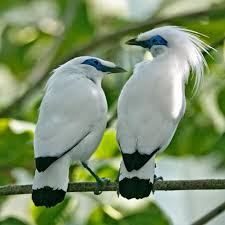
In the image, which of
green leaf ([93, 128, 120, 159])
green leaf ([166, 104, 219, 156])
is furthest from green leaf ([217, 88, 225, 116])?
green leaf ([93, 128, 120, 159])

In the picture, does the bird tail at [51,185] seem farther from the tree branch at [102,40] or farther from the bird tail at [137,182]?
the tree branch at [102,40]

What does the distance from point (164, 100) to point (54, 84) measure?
44 cm

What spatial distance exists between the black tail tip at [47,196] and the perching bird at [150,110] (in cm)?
21

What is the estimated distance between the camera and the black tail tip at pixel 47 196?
3.42 m

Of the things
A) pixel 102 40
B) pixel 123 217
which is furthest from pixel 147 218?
pixel 102 40

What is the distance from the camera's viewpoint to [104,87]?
4.80 meters

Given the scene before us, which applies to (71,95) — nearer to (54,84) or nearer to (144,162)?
(54,84)

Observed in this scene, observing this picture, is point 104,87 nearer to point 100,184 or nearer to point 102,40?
point 102,40

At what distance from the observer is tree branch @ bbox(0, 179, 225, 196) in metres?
3.38

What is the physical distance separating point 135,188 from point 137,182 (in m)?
0.03

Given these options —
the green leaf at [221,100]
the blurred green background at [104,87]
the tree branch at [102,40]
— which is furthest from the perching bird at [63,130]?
the tree branch at [102,40]

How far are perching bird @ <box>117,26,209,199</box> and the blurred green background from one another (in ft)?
1.90

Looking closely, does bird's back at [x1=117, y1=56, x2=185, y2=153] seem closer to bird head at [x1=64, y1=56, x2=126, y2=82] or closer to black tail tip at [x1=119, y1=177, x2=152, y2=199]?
black tail tip at [x1=119, y1=177, x2=152, y2=199]

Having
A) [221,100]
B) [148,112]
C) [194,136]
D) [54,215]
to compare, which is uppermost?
[148,112]
